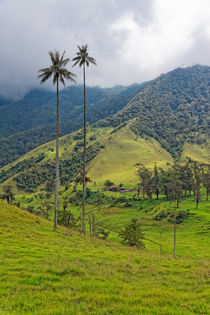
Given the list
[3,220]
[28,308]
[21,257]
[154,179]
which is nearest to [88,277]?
[28,308]

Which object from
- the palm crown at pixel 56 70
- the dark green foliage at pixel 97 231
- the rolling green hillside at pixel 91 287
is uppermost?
the palm crown at pixel 56 70

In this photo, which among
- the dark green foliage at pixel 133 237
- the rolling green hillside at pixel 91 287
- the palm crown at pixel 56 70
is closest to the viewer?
the rolling green hillside at pixel 91 287

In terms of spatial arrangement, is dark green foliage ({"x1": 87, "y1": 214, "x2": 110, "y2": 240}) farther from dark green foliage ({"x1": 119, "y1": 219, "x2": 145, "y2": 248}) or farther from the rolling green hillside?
the rolling green hillside

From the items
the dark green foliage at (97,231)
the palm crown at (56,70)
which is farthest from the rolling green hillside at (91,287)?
the dark green foliage at (97,231)

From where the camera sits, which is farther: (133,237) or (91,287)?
(133,237)

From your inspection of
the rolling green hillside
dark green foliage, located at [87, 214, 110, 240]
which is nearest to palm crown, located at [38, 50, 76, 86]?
the rolling green hillside

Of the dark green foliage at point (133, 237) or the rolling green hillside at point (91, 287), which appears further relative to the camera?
the dark green foliage at point (133, 237)

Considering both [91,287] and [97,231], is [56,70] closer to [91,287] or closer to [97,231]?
[91,287]

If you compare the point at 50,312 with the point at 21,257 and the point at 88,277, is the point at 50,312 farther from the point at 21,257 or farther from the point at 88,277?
the point at 21,257

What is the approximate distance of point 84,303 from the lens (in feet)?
30.5

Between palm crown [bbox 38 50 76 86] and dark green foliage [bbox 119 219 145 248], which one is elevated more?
palm crown [bbox 38 50 76 86]

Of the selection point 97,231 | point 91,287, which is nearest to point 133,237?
point 97,231

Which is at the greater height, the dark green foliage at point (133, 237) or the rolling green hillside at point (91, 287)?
the rolling green hillside at point (91, 287)

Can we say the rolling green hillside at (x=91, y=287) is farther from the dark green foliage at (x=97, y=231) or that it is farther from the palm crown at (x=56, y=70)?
the dark green foliage at (x=97, y=231)
